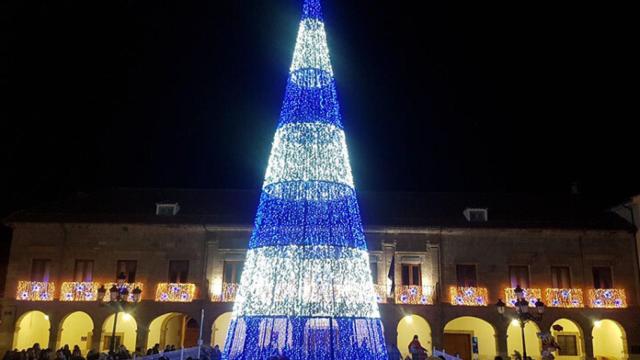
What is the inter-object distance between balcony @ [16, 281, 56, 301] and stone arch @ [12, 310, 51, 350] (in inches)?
30.8

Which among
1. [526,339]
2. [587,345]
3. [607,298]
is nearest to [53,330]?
[526,339]

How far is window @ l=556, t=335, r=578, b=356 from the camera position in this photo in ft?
95.1

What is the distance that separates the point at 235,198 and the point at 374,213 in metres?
7.54

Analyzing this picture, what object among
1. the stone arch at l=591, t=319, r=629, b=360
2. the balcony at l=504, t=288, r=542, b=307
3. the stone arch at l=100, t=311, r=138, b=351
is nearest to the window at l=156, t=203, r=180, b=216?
the stone arch at l=100, t=311, r=138, b=351

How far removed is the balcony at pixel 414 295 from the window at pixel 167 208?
11601mm

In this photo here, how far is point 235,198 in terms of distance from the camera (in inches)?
1292

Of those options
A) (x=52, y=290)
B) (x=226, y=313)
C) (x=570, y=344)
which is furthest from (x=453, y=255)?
(x=52, y=290)

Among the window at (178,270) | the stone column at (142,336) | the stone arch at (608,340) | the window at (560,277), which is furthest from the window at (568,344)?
the stone column at (142,336)

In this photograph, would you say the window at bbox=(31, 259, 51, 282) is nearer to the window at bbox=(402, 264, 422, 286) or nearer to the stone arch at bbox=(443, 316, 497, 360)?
the window at bbox=(402, 264, 422, 286)

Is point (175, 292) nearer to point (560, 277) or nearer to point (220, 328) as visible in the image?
point (220, 328)

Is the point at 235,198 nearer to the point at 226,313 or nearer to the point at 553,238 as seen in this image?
the point at 226,313

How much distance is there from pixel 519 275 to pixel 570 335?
3729 millimetres

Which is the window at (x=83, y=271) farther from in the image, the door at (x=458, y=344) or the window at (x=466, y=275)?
the window at (x=466, y=275)

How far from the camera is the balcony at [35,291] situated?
2858cm
